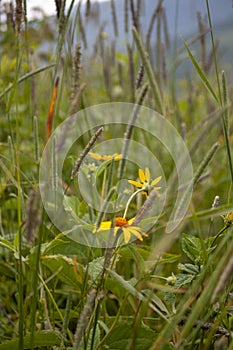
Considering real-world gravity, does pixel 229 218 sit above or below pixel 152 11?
below

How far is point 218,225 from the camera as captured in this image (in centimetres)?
88

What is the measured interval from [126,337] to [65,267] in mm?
106

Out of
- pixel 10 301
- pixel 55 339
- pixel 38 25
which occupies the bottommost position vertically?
pixel 10 301

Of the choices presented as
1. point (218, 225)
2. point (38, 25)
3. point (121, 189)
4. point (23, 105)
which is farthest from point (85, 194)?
point (38, 25)

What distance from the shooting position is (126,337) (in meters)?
0.54

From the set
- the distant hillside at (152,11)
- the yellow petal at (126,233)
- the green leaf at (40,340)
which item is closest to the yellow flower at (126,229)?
the yellow petal at (126,233)

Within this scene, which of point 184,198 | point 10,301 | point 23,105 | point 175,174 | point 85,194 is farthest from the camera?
point 23,105

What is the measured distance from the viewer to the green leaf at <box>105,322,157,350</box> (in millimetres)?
523

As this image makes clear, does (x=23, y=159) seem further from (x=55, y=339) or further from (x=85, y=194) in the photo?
(x=55, y=339)

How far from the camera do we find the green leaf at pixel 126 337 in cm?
52

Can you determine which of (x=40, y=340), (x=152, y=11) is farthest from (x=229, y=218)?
(x=152, y=11)

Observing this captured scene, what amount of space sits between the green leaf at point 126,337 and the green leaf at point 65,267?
0.08 meters

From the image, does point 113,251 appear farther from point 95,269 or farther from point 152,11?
point 152,11

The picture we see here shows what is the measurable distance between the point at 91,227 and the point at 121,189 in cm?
18
